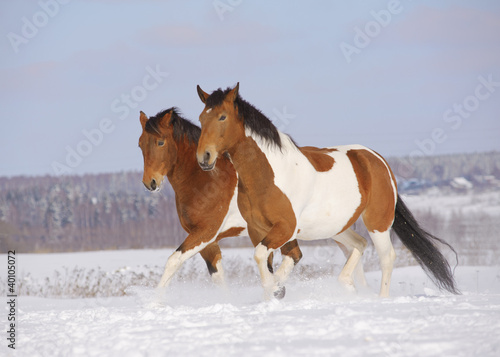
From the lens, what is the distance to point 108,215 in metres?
47.0

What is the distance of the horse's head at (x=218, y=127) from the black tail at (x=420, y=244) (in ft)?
9.78

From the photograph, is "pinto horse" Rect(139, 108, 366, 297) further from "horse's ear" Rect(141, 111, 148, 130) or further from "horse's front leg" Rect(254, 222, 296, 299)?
"horse's front leg" Rect(254, 222, 296, 299)

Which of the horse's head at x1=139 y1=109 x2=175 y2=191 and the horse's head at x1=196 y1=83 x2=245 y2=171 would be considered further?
the horse's head at x1=139 y1=109 x2=175 y2=191

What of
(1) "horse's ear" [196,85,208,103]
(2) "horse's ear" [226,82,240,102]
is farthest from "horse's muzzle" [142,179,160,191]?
(2) "horse's ear" [226,82,240,102]

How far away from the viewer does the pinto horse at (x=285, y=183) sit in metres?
6.00

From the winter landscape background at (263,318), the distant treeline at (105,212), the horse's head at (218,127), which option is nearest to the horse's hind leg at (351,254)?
the winter landscape background at (263,318)

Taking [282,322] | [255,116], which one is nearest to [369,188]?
[255,116]

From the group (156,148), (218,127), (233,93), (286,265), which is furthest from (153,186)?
(286,265)

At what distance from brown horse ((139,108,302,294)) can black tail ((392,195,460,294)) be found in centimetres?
183

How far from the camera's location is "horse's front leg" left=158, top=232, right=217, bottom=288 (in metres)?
6.34

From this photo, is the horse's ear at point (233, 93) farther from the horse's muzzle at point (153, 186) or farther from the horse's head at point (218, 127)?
the horse's muzzle at point (153, 186)

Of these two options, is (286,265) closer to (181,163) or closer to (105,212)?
(181,163)

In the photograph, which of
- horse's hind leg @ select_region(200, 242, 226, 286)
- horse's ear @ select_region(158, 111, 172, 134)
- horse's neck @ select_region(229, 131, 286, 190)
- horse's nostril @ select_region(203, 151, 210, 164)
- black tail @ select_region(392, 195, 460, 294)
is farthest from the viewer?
black tail @ select_region(392, 195, 460, 294)

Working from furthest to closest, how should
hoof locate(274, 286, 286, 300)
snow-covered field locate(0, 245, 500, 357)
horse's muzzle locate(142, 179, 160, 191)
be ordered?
horse's muzzle locate(142, 179, 160, 191), hoof locate(274, 286, 286, 300), snow-covered field locate(0, 245, 500, 357)
